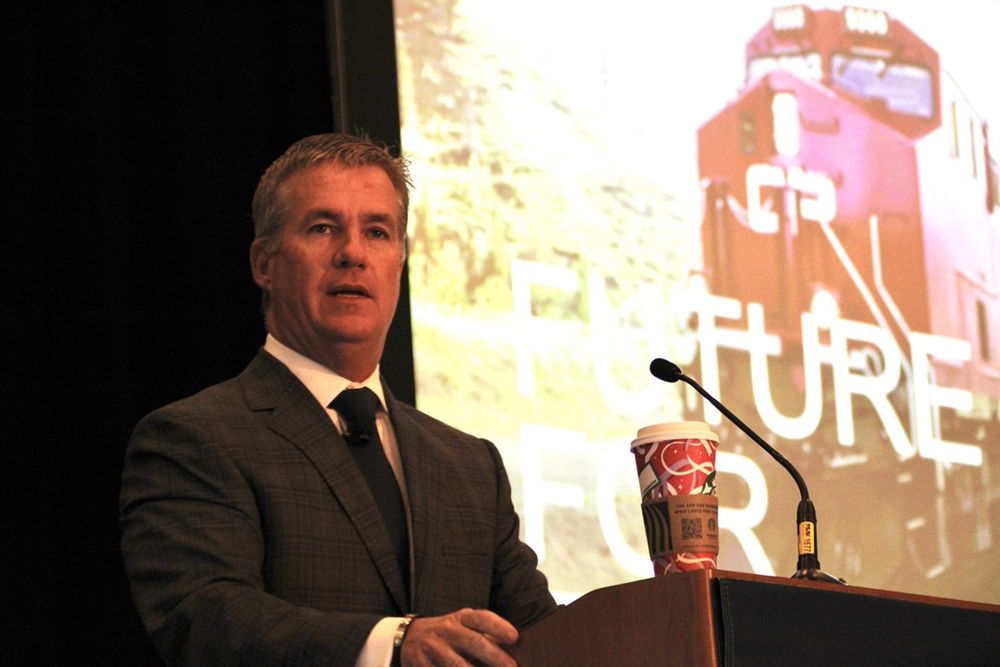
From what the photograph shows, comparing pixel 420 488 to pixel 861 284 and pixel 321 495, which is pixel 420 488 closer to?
pixel 321 495

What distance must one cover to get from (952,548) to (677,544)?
2286mm

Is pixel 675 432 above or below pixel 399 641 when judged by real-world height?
above

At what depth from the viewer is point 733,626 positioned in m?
1.49

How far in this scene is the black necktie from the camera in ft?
7.31

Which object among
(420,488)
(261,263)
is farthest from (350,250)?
(420,488)

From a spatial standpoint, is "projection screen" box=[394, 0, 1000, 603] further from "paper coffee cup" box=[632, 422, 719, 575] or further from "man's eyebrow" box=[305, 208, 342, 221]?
"paper coffee cup" box=[632, 422, 719, 575]

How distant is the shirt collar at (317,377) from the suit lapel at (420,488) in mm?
37

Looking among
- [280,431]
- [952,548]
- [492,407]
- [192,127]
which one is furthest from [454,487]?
[952,548]

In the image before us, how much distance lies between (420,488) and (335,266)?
0.43m

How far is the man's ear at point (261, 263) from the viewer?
252 centimetres

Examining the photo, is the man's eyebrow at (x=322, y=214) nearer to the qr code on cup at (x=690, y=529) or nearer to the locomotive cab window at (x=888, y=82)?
the qr code on cup at (x=690, y=529)

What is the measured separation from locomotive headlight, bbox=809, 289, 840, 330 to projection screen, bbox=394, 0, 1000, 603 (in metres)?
0.02

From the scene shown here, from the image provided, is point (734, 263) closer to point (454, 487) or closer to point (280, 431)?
point (454, 487)

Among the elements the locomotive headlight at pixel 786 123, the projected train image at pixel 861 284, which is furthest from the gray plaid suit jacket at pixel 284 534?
the locomotive headlight at pixel 786 123
